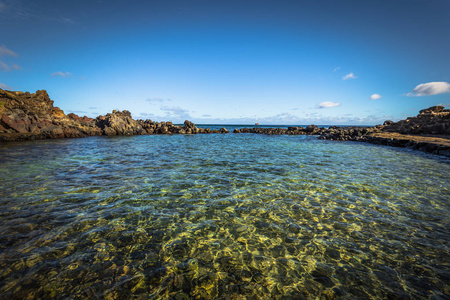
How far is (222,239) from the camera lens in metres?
5.80

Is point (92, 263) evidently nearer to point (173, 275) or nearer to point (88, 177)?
point (173, 275)

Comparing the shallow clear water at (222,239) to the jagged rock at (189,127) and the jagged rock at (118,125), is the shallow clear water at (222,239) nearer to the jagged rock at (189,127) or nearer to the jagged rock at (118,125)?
the jagged rock at (118,125)

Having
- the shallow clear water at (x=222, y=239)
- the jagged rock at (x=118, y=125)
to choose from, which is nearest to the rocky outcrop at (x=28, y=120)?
the jagged rock at (x=118, y=125)

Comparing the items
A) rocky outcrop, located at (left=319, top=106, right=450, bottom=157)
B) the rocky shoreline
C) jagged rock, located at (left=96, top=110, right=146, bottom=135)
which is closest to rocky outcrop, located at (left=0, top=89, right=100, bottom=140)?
the rocky shoreline

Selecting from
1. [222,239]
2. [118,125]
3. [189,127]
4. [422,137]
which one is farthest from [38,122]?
[422,137]

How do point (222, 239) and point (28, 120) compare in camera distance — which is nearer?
point (222, 239)

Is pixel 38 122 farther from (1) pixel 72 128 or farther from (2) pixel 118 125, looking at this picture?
(2) pixel 118 125

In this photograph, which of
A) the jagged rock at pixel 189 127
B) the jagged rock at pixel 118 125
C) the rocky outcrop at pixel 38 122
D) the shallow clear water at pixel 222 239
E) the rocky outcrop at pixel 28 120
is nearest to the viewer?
the shallow clear water at pixel 222 239

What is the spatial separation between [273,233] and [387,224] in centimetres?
436

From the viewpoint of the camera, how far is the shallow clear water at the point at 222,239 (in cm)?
409

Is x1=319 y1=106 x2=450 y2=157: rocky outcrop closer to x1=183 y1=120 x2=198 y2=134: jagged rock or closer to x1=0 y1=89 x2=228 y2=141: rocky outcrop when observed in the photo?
x1=183 y1=120 x2=198 y2=134: jagged rock

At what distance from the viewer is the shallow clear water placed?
13.4 feet

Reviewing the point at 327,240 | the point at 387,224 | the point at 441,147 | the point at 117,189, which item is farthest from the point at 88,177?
the point at 441,147

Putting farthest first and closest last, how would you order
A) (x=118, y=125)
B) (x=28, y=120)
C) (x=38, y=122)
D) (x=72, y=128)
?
(x=118, y=125) < (x=72, y=128) < (x=38, y=122) < (x=28, y=120)
